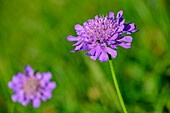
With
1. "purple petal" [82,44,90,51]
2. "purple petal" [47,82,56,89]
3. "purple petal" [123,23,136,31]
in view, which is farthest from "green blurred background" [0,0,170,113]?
"purple petal" [82,44,90,51]

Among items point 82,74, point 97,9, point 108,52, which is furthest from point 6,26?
point 108,52

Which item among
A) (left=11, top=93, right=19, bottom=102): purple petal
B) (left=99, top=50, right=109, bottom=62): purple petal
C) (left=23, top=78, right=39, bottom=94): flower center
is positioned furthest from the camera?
(left=23, top=78, right=39, bottom=94): flower center

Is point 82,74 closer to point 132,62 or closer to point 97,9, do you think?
point 132,62

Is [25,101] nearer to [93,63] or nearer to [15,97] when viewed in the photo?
[15,97]

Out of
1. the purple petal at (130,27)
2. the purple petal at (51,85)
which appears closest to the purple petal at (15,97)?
the purple petal at (51,85)

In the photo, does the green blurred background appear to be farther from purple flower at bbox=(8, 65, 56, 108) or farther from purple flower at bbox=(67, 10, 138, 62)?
purple flower at bbox=(67, 10, 138, 62)
